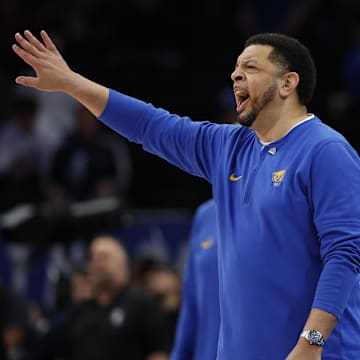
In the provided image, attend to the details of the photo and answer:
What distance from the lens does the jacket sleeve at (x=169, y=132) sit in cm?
450

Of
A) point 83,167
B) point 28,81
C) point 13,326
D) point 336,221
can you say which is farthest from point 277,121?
point 83,167

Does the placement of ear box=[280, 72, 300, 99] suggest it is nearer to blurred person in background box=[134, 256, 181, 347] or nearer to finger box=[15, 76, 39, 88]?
finger box=[15, 76, 39, 88]

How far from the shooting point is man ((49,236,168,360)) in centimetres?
766

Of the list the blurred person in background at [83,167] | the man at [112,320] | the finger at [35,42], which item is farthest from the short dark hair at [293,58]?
the blurred person in background at [83,167]

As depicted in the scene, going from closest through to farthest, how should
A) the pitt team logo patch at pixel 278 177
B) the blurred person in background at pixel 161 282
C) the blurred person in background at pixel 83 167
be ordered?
1. the pitt team logo patch at pixel 278 177
2. the blurred person in background at pixel 161 282
3. the blurred person in background at pixel 83 167

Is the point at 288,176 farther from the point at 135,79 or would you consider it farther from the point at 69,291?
the point at 135,79

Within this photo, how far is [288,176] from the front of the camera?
4.05m

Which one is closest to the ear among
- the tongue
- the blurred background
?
the tongue

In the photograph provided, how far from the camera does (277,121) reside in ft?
14.0

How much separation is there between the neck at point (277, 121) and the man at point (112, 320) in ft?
11.6

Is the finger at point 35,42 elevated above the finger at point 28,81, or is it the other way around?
the finger at point 35,42

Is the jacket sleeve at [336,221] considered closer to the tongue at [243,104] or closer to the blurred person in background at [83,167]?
the tongue at [243,104]

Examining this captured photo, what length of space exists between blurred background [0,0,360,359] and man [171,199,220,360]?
296 cm

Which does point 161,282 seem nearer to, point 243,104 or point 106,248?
point 106,248
